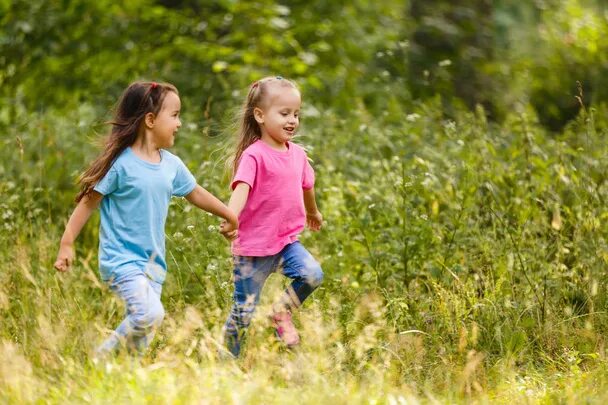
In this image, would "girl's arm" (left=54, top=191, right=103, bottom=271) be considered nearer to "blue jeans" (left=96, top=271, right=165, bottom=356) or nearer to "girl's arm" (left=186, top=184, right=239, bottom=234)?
"blue jeans" (left=96, top=271, right=165, bottom=356)

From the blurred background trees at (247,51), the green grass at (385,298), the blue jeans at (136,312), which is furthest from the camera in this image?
the blurred background trees at (247,51)

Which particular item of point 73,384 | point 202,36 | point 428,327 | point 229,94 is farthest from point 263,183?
point 202,36

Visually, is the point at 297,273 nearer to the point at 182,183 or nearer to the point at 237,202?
the point at 237,202

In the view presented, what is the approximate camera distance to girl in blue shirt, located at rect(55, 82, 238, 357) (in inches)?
173

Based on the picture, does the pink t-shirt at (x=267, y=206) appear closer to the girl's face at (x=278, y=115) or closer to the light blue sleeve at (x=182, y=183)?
the girl's face at (x=278, y=115)

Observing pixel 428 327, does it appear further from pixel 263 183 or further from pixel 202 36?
pixel 202 36

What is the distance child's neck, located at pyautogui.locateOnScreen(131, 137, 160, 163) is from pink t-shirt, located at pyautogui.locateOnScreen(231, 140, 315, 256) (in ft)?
1.35

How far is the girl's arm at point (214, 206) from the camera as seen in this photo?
15.0 ft

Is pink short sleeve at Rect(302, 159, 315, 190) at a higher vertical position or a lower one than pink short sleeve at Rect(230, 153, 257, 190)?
lower

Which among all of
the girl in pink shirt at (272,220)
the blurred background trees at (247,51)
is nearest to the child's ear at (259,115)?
the girl in pink shirt at (272,220)

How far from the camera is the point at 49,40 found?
33.2 ft

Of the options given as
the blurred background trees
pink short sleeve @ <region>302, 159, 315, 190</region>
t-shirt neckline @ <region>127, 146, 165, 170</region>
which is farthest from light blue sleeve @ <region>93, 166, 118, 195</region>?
the blurred background trees

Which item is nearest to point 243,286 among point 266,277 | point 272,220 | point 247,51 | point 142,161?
point 266,277

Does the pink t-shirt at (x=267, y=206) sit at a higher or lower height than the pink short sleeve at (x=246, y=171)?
lower
